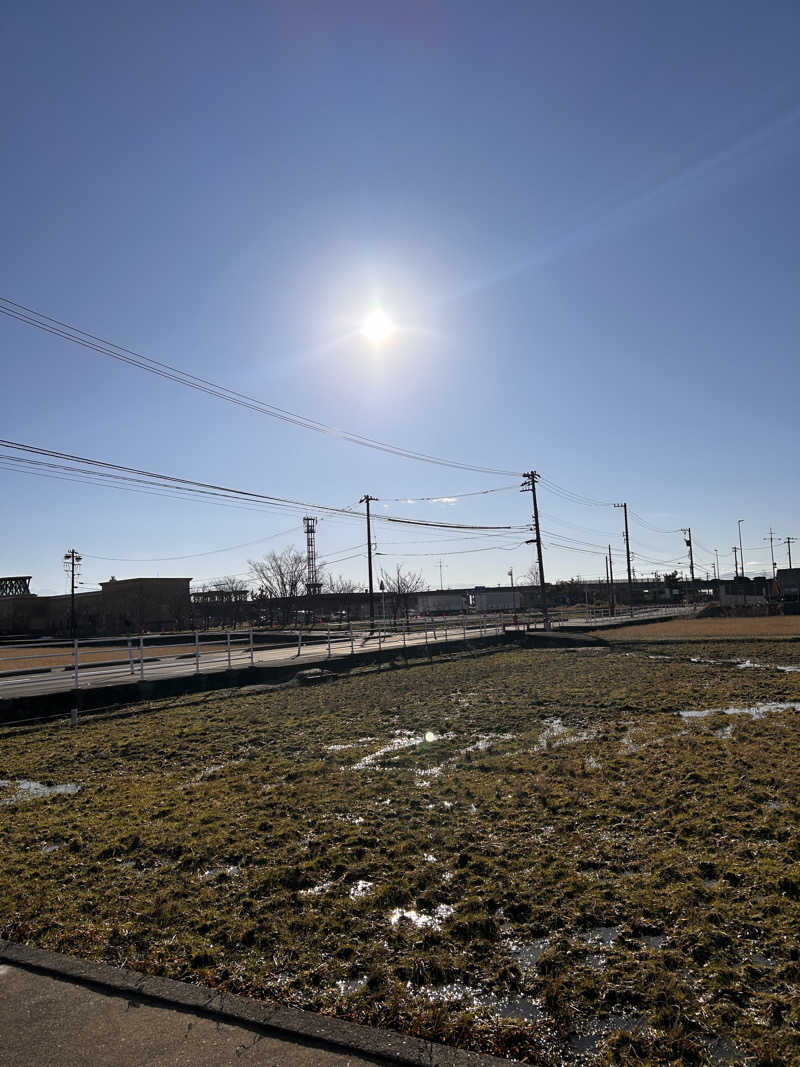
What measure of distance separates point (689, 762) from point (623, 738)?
1.78 metres

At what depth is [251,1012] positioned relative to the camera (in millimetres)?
3207

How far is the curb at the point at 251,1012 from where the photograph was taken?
9.45 ft

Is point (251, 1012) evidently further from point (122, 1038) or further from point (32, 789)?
point (32, 789)

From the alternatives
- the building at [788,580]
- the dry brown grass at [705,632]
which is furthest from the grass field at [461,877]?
the building at [788,580]

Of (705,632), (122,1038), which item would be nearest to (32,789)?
(122,1038)

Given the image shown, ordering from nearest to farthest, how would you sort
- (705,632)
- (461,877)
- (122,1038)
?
(122,1038) < (461,877) < (705,632)

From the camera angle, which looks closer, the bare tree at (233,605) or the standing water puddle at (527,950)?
the standing water puddle at (527,950)

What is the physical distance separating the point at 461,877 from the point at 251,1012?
202 cm

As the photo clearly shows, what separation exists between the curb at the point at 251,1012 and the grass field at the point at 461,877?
0.13 metres

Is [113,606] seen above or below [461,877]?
above

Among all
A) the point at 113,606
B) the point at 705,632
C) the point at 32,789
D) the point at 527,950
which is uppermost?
the point at 113,606

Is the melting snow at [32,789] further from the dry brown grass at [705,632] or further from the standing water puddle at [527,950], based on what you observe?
the dry brown grass at [705,632]

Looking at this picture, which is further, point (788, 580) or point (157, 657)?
point (788, 580)

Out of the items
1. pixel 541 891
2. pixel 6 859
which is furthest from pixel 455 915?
pixel 6 859
